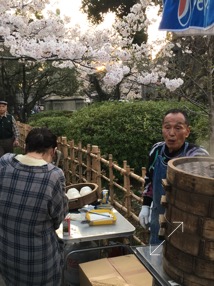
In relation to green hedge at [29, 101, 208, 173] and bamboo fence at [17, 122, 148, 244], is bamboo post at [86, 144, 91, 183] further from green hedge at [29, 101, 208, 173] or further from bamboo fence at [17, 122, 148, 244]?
green hedge at [29, 101, 208, 173]

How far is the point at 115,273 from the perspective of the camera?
3.01m

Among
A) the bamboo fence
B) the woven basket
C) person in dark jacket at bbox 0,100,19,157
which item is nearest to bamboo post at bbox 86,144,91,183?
the bamboo fence

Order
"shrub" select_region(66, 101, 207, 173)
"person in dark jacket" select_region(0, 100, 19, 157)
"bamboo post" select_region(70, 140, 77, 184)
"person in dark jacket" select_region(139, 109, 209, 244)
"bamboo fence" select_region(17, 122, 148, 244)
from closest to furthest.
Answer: "person in dark jacket" select_region(139, 109, 209, 244), "bamboo fence" select_region(17, 122, 148, 244), "bamboo post" select_region(70, 140, 77, 184), "shrub" select_region(66, 101, 207, 173), "person in dark jacket" select_region(0, 100, 19, 157)

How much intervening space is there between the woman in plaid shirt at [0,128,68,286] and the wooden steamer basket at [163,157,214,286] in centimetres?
101

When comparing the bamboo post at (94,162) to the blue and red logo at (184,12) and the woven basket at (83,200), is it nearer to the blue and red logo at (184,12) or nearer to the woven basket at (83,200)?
the woven basket at (83,200)

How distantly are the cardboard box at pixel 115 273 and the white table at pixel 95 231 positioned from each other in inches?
10.0

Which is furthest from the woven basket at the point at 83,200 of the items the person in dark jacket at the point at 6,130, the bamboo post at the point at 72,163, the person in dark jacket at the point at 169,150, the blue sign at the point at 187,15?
the person in dark jacket at the point at 6,130

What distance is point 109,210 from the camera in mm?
3686

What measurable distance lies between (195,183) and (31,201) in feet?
4.28

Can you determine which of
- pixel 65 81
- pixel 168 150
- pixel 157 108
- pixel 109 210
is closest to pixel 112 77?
pixel 157 108

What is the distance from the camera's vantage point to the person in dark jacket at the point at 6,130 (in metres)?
7.58

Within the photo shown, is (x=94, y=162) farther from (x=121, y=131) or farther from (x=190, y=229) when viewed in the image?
(x=190, y=229)

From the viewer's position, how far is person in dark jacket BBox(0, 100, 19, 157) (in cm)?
758

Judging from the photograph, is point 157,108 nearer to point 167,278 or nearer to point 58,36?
point 58,36
